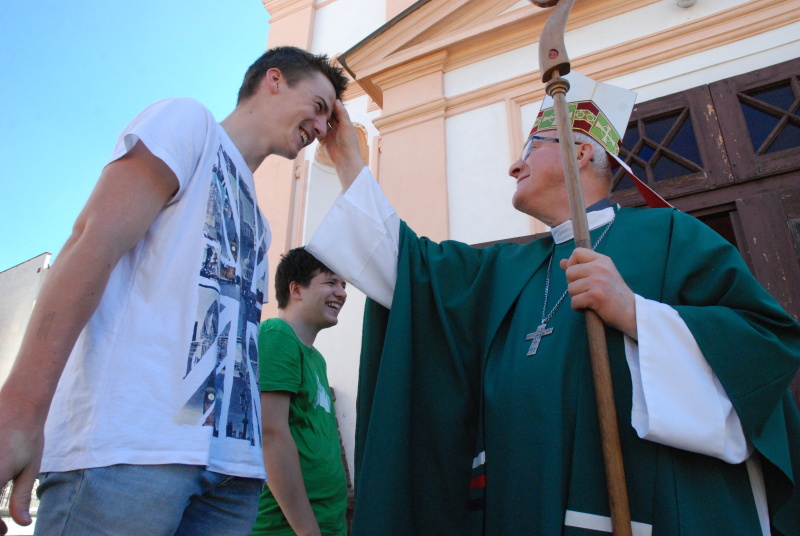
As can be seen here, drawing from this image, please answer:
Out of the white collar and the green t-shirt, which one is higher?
the white collar

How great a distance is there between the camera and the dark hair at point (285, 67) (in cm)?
191

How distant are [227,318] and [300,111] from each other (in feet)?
2.56

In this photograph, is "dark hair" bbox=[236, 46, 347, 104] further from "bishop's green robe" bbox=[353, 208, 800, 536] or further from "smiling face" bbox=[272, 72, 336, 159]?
"bishop's green robe" bbox=[353, 208, 800, 536]

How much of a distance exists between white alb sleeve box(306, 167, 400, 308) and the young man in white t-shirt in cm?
40

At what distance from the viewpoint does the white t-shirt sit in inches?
43.9

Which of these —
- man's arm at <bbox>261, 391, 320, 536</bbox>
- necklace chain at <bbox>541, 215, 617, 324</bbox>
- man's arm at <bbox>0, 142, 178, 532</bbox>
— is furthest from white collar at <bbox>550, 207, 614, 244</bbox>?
man's arm at <bbox>0, 142, 178, 532</bbox>

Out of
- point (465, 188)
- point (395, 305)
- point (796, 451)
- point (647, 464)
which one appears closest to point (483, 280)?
point (395, 305)

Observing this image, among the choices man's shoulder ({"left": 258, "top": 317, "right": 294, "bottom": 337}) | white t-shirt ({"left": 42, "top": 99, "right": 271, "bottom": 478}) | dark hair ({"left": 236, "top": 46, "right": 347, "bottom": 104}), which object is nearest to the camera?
white t-shirt ({"left": 42, "top": 99, "right": 271, "bottom": 478})

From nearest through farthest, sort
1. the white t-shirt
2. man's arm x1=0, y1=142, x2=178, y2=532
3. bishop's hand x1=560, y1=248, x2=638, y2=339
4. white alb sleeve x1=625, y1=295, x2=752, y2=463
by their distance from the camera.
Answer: man's arm x1=0, y1=142, x2=178, y2=532, the white t-shirt, white alb sleeve x1=625, y1=295, x2=752, y2=463, bishop's hand x1=560, y1=248, x2=638, y2=339

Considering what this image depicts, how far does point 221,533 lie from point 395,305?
0.87 metres

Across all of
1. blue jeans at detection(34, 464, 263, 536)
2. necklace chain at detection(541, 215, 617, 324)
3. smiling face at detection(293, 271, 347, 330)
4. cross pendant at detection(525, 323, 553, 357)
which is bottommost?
blue jeans at detection(34, 464, 263, 536)

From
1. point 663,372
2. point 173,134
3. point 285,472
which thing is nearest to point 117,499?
point 173,134

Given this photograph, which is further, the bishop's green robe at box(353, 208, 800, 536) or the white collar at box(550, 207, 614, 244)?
the white collar at box(550, 207, 614, 244)

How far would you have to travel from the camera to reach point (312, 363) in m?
2.53
